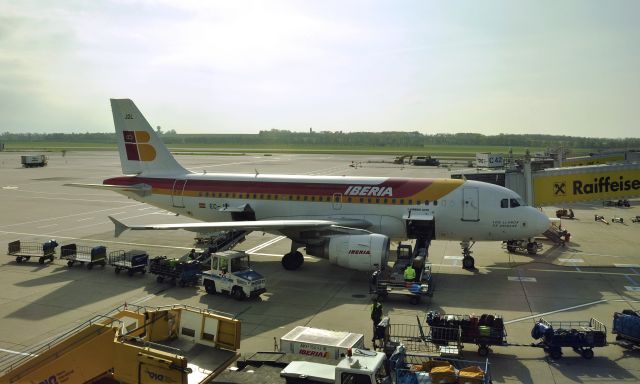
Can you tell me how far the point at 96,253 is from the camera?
28.0m

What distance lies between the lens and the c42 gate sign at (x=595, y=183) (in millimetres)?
33312

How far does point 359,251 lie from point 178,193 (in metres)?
14.4

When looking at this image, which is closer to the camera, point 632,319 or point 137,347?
point 137,347

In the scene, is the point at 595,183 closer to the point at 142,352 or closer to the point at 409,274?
the point at 409,274

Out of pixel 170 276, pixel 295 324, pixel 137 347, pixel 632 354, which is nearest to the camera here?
pixel 137 347

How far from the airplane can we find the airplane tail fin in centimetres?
93

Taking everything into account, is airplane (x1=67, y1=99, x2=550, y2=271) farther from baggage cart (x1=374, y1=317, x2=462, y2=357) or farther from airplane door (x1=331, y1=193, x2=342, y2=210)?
baggage cart (x1=374, y1=317, x2=462, y2=357)

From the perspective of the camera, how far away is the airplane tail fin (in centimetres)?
3456

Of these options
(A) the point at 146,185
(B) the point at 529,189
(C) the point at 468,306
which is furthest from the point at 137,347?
(B) the point at 529,189

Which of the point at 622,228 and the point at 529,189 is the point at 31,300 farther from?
the point at 622,228

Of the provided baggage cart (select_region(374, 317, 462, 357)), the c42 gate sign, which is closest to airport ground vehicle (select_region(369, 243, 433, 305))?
baggage cart (select_region(374, 317, 462, 357))

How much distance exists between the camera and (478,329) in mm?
16781

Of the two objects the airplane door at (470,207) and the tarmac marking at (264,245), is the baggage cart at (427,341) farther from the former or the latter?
the tarmac marking at (264,245)

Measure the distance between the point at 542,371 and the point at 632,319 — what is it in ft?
14.4
